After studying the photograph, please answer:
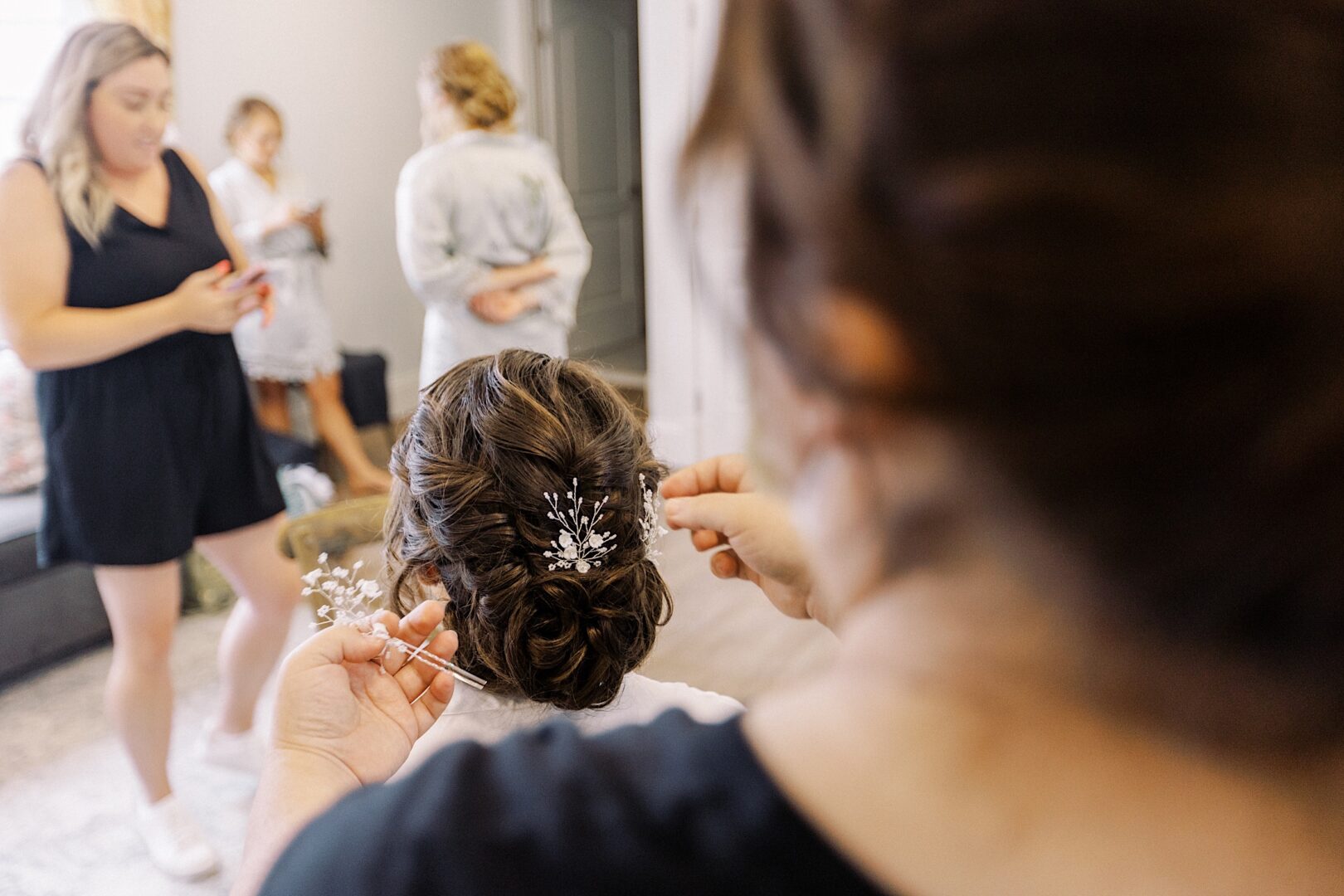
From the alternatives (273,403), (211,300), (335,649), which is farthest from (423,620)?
(273,403)

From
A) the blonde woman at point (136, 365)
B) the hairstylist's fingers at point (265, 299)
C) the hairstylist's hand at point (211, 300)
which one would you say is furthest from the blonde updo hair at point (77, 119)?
the hairstylist's fingers at point (265, 299)

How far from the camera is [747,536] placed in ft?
3.65

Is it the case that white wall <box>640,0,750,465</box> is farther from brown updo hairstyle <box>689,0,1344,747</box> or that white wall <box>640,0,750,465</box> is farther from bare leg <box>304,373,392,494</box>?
brown updo hairstyle <box>689,0,1344,747</box>

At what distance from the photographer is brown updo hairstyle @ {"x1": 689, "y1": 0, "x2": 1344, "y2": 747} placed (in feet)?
1.01

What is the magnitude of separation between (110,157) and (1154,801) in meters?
1.91

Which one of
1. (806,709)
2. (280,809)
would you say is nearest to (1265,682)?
(806,709)

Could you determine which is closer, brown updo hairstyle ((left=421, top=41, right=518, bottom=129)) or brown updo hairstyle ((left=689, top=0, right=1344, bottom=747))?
brown updo hairstyle ((left=689, top=0, right=1344, bottom=747))

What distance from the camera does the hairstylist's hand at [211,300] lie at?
71.2 inches

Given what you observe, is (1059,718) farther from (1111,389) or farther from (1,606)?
(1,606)

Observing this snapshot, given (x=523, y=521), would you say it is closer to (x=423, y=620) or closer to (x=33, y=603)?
(x=423, y=620)

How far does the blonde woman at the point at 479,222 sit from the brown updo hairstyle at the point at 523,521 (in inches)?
60.4

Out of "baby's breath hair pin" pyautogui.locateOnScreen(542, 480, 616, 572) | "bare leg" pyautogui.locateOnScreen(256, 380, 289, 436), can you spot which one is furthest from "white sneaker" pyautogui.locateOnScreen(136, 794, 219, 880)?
"bare leg" pyautogui.locateOnScreen(256, 380, 289, 436)

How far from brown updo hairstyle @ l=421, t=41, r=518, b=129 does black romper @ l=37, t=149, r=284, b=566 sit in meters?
0.90

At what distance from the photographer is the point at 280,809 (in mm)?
717
